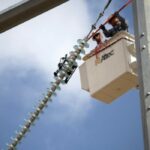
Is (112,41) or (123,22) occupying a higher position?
(123,22)

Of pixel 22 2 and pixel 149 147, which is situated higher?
pixel 22 2

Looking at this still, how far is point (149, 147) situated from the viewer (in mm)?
2322

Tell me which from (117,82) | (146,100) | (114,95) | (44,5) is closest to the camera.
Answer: (146,100)

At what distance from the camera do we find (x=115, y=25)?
540cm

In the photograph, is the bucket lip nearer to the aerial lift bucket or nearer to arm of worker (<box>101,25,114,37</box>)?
the aerial lift bucket

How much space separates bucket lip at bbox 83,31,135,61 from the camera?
4.70 m

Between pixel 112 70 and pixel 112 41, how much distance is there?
0.50 metres

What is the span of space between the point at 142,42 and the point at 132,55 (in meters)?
1.74

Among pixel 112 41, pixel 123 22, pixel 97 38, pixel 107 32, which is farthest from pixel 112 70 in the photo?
pixel 123 22

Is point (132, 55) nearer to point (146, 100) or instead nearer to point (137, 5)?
point (137, 5)

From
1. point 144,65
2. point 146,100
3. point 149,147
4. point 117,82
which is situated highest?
point 117,82

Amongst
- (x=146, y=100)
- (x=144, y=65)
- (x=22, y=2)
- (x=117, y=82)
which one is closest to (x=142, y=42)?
(x=144, y=65)

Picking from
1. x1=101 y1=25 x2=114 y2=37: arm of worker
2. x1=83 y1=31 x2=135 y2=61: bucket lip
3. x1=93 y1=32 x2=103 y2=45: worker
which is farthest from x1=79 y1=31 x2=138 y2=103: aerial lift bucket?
x1=101 y1=25 x2=114 y2=37: arm of worker

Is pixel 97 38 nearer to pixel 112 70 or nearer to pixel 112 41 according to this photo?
pixel 112 41
